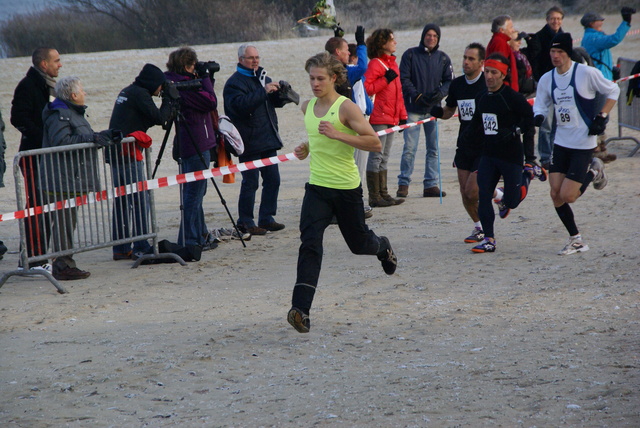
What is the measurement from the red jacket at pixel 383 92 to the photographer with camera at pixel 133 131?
3073 millimetres

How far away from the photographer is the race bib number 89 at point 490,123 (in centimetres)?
822

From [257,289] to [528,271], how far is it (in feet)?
8.20

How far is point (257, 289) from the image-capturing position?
7.62m

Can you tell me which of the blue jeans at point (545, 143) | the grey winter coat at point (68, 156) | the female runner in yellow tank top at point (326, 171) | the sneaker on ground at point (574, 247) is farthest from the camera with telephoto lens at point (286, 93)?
the blue jeans at point (545, 143)

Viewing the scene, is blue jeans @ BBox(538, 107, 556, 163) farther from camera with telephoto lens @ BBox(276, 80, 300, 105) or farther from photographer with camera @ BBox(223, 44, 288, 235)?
camera with telephoto lens @ BBox(276, 80, 300, 105)

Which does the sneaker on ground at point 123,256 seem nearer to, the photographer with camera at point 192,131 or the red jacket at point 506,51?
the photographer with camera at point 192,131

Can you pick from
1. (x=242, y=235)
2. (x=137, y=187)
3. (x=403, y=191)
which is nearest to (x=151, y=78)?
(x=137, y=187)

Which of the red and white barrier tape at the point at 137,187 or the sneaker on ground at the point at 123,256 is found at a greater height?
the red and white barrier tape at the point at 137,187

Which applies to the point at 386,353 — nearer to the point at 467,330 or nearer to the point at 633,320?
the point at 467,330

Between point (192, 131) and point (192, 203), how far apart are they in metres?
0.77

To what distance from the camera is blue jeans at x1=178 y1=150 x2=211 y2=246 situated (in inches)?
355

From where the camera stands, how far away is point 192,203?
29.7ft

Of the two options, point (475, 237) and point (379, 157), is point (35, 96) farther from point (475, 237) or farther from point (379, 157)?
point (475, 237)

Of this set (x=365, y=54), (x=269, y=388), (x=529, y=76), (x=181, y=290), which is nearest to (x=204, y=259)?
(x=181, y=290)
